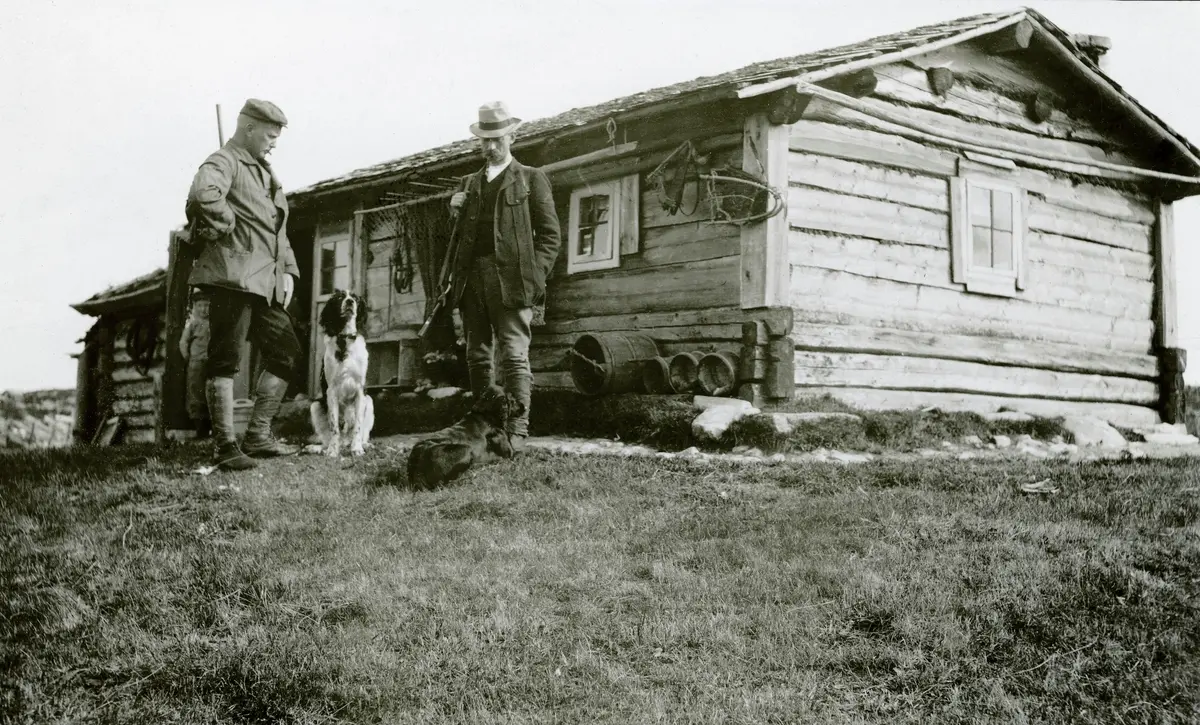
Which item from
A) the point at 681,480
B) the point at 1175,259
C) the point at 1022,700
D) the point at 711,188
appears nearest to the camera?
the point at 1022,700

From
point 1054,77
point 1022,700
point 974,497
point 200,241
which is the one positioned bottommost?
point 1022,700

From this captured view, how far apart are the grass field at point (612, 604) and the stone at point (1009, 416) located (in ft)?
8.89

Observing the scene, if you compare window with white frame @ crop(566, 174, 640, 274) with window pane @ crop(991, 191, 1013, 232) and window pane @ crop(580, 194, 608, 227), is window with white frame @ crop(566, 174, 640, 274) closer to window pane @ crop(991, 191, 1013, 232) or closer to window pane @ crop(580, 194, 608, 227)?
window pane @ crop(580, 194, 608, 227)

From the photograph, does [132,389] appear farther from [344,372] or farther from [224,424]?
[224,424]

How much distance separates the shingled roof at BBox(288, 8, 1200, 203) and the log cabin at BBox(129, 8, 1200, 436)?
40 millimetres

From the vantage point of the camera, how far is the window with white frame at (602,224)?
398 inches

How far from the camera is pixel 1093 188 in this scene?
1156cm

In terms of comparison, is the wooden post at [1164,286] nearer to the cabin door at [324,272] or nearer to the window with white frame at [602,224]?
the window with white frame at [602,224]

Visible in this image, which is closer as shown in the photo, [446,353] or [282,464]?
[282,464]

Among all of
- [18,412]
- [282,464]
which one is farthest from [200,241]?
[18,412]

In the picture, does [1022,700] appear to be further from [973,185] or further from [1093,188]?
[1093,188]

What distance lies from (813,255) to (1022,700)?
612 cm

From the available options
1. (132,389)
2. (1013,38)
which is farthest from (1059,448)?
(132,389)

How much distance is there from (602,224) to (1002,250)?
4.24m
